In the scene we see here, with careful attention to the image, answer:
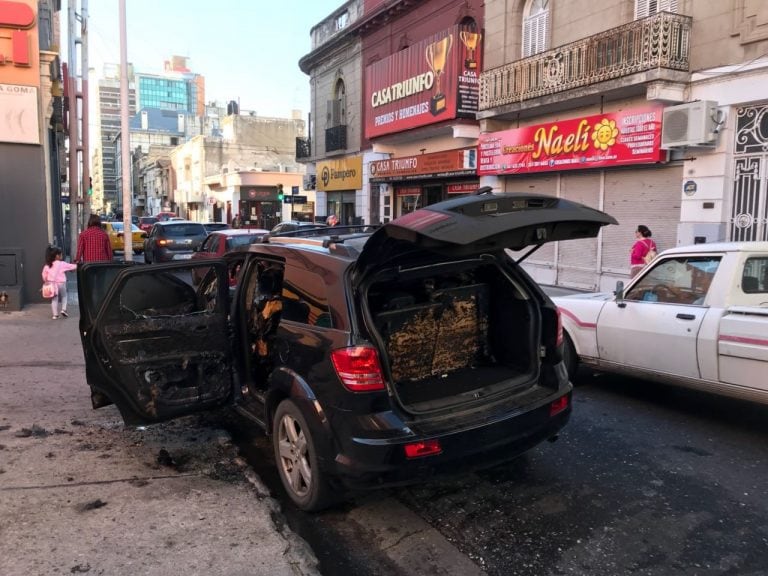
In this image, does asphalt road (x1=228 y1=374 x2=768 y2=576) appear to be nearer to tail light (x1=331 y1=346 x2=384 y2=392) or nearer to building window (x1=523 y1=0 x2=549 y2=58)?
tail light (x1=331 y1=346 x2=384 y2=392)

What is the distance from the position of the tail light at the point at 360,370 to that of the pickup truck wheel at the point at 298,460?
0.47 metres

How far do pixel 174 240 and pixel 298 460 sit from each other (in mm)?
16201

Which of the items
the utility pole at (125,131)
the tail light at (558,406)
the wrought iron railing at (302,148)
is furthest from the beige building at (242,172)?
the tail light at (558,406)

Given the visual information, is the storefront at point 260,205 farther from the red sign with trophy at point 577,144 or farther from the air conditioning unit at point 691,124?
the air conditioning unit at point 691,124

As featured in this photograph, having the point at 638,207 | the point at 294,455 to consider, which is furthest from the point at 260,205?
the point at 294,455

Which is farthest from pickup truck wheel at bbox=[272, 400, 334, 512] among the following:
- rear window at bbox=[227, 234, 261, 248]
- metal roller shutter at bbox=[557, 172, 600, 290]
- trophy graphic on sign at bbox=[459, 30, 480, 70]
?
trophy graphic on sign at bbox=[459, 30, 480, 70]

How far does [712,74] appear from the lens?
38.9 ft

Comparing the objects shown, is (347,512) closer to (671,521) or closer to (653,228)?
(671,521)

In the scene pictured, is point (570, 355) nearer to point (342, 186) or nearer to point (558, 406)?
point (558, 406)

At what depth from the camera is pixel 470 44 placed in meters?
17.6

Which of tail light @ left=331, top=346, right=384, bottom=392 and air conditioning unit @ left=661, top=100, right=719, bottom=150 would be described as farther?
air conditioning unit @ left=661, top=100, right=719, bottom=150

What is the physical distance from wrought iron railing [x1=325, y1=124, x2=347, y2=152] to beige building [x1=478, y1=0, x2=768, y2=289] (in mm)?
10197

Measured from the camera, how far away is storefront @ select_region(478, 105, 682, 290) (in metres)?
12.9

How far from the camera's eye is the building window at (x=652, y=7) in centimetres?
1263
